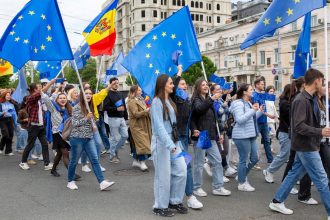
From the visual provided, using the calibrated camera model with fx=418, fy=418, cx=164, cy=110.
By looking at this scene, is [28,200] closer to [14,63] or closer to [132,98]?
[14,63]

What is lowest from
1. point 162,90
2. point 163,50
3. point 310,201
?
point 310,201

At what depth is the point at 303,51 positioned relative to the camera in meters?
7.34

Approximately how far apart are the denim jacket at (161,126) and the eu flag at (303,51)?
121 inches

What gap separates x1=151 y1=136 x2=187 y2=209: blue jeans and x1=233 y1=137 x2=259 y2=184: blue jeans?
4.90 ft

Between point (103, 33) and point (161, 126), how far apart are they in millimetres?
6041

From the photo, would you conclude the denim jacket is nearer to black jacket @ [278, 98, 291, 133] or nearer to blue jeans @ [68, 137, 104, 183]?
blue jeans @ [68, 137, 104, 183]

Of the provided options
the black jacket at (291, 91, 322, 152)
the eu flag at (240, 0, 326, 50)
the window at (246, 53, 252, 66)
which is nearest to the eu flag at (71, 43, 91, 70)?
the eu flag at (240, 0, 326, 50)

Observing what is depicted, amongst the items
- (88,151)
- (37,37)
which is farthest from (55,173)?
(37,37)

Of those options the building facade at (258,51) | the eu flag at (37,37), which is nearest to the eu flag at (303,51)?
the eu flag at (37,37)

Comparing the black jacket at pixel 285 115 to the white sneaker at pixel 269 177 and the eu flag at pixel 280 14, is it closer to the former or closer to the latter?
the white sneaker at pixel 269 177

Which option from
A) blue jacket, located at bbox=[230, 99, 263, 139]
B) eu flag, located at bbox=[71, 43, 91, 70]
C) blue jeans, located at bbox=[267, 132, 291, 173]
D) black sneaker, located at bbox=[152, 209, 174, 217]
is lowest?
black sneaker, located at bbox=[152, 209, 174, 217]

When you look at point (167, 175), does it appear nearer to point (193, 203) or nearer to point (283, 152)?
point (193, 203)

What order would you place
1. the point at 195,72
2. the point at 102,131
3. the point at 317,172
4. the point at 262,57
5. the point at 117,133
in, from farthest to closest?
the point at 195,72, the point at 262,57, the point at 102,131, the point at 117,133, the point at 317,172

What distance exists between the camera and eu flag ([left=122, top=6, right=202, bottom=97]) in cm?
719
